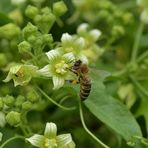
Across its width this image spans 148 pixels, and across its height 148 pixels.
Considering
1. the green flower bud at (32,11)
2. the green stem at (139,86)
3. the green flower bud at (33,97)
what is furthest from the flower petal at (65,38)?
the green stem at (139,86)

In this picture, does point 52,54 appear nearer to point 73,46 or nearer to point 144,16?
point 73,46

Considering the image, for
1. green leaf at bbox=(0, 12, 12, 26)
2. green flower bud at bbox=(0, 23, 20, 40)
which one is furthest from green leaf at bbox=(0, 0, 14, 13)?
green flower bud at bbox=(0, 23, 20, 40)

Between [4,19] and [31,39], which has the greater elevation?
[4,19]

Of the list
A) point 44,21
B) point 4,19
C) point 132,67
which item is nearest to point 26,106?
point 44,21

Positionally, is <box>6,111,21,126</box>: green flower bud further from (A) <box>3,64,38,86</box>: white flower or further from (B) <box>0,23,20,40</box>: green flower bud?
(B) <box>0,23,20,40</box>: green flower bud

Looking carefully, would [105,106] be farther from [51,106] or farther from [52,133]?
[51,106]

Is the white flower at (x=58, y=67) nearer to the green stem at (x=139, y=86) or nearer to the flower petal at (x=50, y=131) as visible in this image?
the flower petal at (x=50, y=131)
